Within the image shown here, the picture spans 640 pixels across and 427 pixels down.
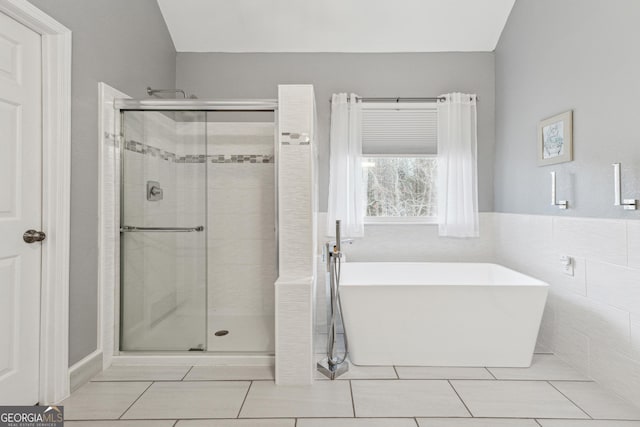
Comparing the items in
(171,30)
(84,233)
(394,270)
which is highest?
(171,30)

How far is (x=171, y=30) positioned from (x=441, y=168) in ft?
8.95

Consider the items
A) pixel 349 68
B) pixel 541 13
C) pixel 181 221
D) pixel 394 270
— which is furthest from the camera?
pixel 349 68

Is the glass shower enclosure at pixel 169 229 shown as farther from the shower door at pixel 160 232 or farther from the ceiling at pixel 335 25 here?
the ceiling at pixel 335 25

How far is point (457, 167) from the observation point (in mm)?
3133

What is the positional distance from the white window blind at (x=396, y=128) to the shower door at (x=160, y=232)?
154cm

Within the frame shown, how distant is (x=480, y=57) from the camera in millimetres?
3287

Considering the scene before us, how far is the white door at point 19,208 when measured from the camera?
1.65m

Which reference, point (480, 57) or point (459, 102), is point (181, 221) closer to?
point (459, 102)

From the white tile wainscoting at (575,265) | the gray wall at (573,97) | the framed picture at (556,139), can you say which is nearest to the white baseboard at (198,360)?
the white tile wainscoting at (575,265)

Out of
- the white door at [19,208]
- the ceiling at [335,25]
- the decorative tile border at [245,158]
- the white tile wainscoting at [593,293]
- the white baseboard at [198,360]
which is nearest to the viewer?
the white door at [19,208]

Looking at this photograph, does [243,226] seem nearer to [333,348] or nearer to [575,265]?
[333,348]

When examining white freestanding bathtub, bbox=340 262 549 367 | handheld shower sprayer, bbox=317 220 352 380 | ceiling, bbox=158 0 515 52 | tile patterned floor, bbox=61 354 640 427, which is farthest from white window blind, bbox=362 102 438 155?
tile patterned floor, bbox=61 354 640 427

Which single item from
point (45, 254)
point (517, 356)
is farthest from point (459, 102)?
point (45, 254)

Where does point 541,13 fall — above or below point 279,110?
above
